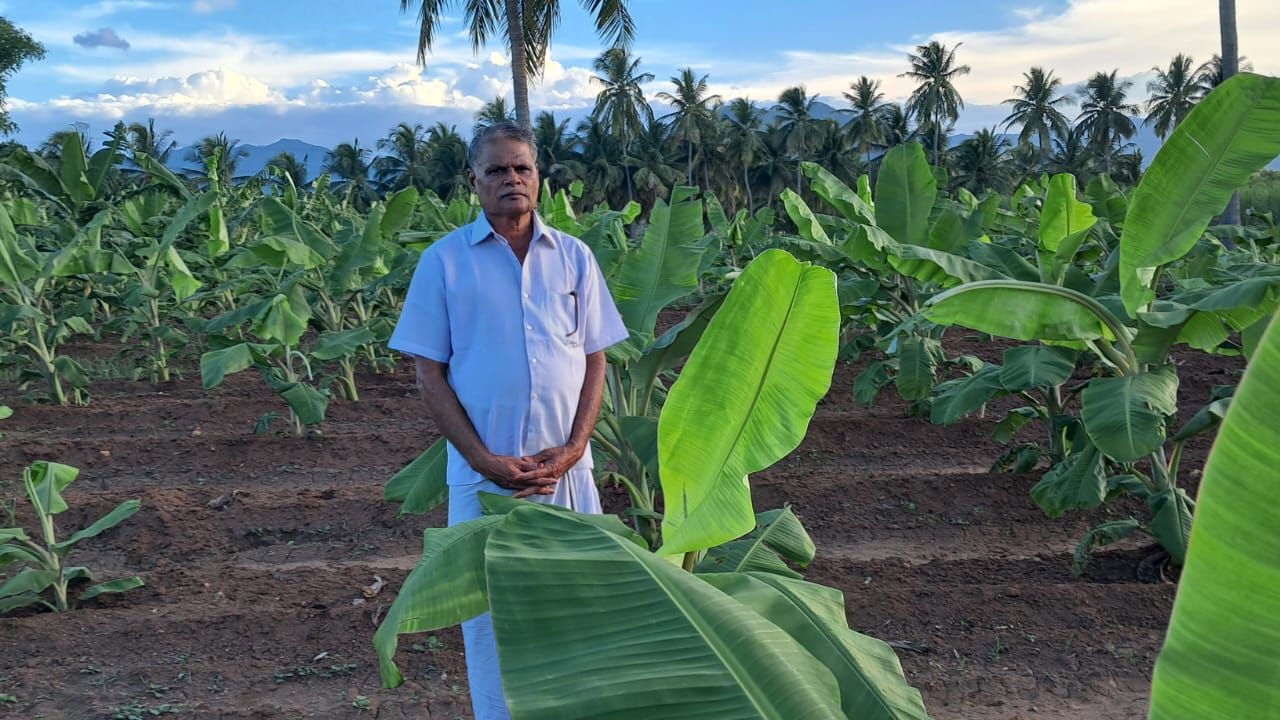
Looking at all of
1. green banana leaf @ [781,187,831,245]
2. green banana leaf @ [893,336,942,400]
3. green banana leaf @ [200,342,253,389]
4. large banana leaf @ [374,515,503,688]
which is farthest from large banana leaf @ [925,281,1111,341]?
green banana leaf @ [200,342,253,389]

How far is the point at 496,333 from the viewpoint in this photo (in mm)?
2760

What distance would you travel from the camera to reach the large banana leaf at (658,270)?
3943 mm

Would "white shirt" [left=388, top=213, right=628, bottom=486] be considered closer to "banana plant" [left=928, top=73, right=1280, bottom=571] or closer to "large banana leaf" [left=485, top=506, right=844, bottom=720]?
"banana plant" [left=928, top=73, right=1280, bottom=571]

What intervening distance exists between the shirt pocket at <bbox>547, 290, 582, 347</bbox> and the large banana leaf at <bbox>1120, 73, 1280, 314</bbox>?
192 centimetres

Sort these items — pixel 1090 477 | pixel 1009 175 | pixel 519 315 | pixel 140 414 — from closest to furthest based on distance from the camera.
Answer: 1. pixel 519 315
2. pixel 1090 477
3. pixel 140 414
4. pixel 1009 175

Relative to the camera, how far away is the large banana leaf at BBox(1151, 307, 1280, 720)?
799 mm

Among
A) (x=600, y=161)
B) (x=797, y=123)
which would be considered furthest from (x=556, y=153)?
(x=797, y=123)

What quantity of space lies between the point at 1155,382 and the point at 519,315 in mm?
2368

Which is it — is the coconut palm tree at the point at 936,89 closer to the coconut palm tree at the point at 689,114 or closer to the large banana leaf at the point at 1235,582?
the coconut palm tree at the point at 689,114

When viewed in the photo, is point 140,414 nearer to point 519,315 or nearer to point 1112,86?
point 519,315

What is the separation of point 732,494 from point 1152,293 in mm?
2575

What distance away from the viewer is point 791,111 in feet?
181

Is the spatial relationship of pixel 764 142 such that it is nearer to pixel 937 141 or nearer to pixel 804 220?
pixel 937 141

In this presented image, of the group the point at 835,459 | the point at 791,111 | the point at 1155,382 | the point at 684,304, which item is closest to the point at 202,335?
the point at 835,459
